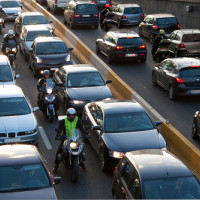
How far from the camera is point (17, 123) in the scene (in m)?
16.0

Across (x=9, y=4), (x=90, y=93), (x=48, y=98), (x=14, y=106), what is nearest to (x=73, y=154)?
(x=14, y=106)

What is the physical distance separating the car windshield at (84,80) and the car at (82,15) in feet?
58.0

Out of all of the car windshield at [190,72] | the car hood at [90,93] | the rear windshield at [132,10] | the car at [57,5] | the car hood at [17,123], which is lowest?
the car at [57,5]

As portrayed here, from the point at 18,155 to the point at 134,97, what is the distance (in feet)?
29.9

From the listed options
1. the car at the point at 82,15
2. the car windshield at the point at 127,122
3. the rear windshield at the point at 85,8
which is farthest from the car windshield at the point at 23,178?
the rear windshield at the point at 85,8

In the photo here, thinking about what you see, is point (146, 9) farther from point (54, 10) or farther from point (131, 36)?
point (131, 36)

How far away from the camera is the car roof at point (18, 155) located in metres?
11.5

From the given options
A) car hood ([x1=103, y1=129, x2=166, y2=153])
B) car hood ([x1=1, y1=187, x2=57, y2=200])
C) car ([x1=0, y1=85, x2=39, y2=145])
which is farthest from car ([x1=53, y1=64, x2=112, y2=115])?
car hood ([x1=1, y1=187, x2=57, y2=200])

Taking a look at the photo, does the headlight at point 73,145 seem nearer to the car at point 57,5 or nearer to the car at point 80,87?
the car at point 80,87

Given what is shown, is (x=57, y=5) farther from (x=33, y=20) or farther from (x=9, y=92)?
(x=9, y=92)

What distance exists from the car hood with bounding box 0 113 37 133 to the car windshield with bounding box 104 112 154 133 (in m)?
2.02

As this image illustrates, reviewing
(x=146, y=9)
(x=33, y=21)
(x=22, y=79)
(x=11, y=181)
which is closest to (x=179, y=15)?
(x=146, y=9)

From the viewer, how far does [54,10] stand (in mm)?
45906

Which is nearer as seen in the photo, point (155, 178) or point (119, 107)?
point (155, 178)
